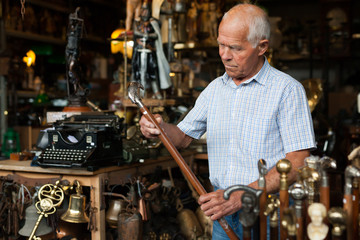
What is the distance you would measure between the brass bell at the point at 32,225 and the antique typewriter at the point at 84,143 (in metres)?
0.30

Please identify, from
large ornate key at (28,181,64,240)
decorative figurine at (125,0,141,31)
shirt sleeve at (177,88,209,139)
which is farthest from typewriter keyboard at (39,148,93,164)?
decorative figurine at (125,0,141,31)

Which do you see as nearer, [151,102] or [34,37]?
[151,102]

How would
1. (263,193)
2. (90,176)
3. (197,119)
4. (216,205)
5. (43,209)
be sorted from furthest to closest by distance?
(90,176) → (43,209) → (197,119) → (216,205) → (263,193)

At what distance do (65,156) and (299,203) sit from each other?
6.66 ft

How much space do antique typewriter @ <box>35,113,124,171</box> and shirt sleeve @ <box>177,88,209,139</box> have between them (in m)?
0.93

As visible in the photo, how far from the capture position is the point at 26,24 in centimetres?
562

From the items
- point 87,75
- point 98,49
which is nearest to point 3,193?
point 87,75

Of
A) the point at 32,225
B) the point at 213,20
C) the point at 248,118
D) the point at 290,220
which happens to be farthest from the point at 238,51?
the point at 213,20

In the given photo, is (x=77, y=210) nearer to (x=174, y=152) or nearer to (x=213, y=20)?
(x=174, y=152)

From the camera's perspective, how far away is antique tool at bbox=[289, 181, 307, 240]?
1.26m

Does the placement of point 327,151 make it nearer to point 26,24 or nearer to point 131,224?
point 131,224

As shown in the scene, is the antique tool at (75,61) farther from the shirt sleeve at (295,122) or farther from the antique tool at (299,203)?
the antique tool at (299,203)

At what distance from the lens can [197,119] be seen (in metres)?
2.13

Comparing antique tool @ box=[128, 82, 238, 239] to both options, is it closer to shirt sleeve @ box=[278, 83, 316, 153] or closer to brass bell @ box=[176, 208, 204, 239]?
shirt sleeve @ box=[278, 83, 316, 153]
